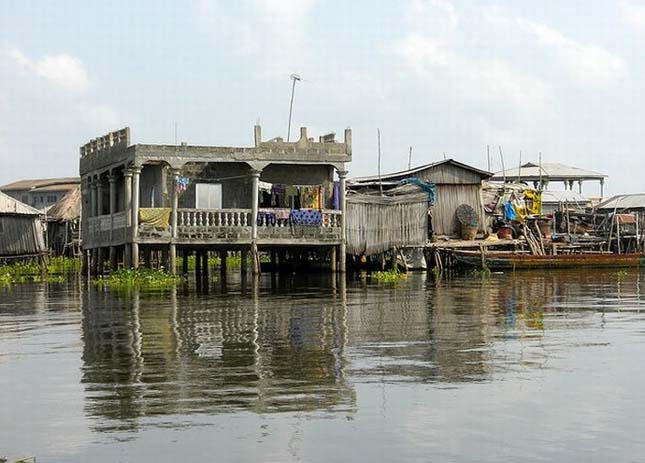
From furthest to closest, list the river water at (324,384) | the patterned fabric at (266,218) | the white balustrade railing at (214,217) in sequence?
the patterned fabric at (266,218) → the white balustrade railing at (214,217) → the river water at (324,384)

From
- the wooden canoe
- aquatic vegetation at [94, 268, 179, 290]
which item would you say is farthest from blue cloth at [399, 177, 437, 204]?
aquatic vegetation at [94, 268, 179, 290]

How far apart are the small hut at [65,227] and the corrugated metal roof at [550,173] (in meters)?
21.9

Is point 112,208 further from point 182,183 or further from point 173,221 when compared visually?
point 173,221

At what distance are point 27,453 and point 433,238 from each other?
36.2 metres

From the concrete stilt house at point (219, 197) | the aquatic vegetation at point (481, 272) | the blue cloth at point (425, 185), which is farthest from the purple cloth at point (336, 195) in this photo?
the blue cloth at point (425, 185)

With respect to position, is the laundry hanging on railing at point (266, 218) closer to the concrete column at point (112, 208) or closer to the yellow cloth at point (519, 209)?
the concrete column at point (112, 208)

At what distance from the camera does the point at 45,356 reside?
13.5m

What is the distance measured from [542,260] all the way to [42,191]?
47492 millimetres

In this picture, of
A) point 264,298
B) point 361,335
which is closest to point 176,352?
point 361,335

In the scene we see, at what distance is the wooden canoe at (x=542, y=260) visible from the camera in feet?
136

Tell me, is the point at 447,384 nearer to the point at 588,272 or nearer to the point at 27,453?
the point at 27,453

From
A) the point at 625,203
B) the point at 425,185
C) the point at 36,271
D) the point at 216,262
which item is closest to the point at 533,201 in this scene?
the point at 625,203

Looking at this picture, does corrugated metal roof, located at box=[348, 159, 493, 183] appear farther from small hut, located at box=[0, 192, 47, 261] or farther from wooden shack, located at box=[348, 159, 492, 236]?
small hut, located at box=[0, 192, 47, 261]

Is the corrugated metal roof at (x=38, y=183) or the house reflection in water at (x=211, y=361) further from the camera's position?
the corrugated metal roof at (x=38, y=183)
